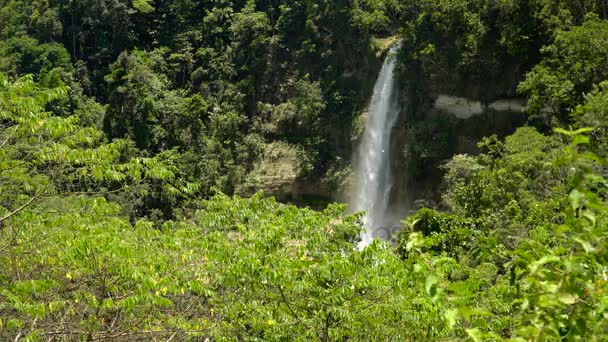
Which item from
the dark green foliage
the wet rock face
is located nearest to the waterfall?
the wet rock face

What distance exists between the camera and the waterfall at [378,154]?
26.8m

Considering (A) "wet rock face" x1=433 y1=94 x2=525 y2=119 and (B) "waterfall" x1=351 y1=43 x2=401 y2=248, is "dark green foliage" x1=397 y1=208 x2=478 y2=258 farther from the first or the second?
(B) "waterfall" x1=351 y1=43 x2=401 y2=248

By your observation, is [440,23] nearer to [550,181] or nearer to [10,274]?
[550,181]

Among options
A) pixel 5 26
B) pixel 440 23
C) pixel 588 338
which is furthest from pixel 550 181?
pixel 5 26

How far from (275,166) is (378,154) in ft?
17.4

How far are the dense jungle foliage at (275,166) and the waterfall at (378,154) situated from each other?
1.11 metres

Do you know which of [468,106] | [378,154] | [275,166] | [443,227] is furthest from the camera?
[275,166]

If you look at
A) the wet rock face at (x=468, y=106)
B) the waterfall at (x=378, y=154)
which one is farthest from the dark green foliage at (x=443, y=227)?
the waterfall at (x=378, y=154)

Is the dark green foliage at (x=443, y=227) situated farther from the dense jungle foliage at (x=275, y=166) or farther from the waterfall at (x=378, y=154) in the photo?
the waterfall at (x=378, y=154)

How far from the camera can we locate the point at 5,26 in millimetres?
41344

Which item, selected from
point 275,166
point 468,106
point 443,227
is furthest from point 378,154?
point 443,227

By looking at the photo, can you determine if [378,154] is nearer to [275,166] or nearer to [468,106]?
[468,106]

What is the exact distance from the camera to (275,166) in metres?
30.1

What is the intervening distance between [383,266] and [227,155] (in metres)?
24.1
